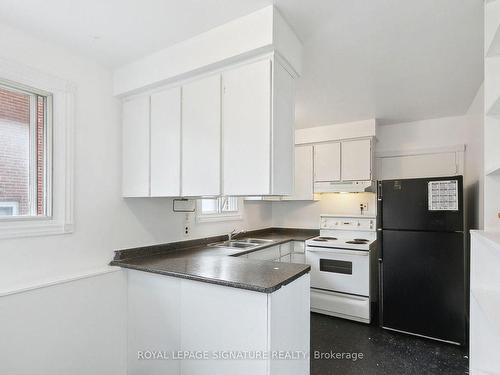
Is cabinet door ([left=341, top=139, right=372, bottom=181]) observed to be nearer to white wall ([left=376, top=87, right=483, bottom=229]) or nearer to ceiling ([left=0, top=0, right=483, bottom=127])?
white wall ([left=376, top=87, right=483, bottom=229])

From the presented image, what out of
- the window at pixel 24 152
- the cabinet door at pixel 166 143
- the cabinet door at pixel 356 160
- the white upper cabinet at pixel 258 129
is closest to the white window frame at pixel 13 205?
the window at pixel 24 152

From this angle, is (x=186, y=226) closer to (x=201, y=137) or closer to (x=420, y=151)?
(x=201, y=137)

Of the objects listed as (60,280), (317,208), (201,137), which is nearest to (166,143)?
(201,137)

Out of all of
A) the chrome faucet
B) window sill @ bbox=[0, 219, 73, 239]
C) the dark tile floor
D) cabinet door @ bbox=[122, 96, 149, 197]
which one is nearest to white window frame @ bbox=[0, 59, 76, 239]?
window sill @ bbox=[0, 219, 73, 239]

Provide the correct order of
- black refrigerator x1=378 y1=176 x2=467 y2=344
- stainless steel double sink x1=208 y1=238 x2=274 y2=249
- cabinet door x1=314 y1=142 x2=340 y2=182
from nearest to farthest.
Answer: black refrigerator x1=378 y1=176 x2=467 y2=344
stainless steel double sink x1=208 y1=238 x2=274 y2=249
cabinet door x1=314 y1=142 x2=340 y2=182

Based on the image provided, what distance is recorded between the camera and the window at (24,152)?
179 centimetres

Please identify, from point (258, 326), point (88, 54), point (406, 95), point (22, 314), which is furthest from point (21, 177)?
point (406, 95)

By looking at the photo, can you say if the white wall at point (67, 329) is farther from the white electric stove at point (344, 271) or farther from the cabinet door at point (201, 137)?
→ the white electric stove at point (344, 271)

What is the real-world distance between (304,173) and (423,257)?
5.82ft

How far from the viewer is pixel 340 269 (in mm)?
3385

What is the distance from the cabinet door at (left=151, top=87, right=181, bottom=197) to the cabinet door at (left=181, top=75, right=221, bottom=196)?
0.06 metres

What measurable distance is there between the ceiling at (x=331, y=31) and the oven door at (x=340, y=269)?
1.84 meters

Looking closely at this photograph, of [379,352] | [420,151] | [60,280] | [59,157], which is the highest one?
[420,151]

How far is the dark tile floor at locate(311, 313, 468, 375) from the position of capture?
7.65 ft
